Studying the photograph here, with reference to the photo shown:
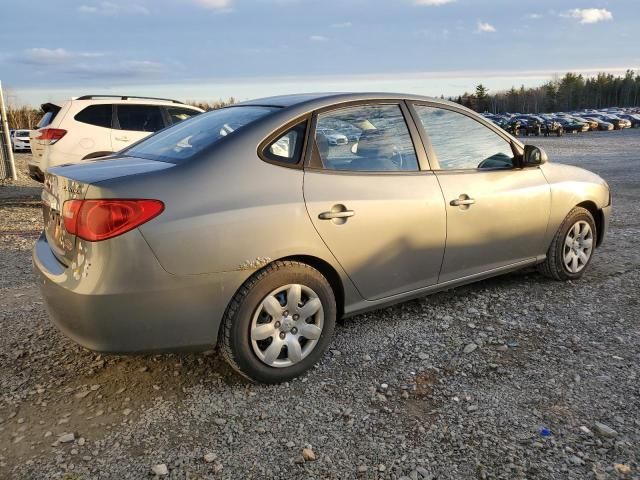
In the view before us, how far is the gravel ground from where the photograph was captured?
241cm

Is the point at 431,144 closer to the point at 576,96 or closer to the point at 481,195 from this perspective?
the point at 481,195


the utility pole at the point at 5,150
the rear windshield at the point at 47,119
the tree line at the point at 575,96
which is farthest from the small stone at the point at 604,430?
the tree line at the point at 575,96

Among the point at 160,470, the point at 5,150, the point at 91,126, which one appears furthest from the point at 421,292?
the point at 5,150

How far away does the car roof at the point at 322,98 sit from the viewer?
10.9 ft

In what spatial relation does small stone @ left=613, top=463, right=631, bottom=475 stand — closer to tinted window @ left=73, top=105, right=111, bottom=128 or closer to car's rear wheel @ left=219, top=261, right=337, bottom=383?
car's rear wheel @ left=219, top=261, right=337, bottom=383

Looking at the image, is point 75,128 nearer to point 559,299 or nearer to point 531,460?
point 559,299

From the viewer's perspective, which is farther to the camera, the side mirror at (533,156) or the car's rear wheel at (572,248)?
the car's rear wheel at (572,248)

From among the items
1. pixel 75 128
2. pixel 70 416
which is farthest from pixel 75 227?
pixel 75 128

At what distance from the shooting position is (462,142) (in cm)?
393

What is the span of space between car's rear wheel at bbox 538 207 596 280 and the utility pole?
12.9 metres

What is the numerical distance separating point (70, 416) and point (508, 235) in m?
3.23

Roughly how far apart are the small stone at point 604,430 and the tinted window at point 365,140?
186 cm

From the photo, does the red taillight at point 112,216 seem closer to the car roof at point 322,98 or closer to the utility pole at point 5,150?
the car roof at point 322,98

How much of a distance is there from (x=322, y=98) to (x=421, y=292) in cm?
150
